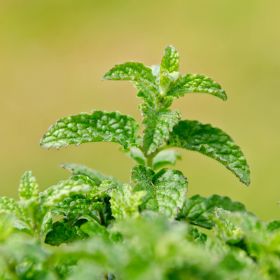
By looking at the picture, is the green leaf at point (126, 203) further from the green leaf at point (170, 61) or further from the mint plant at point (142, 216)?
the green leaf at point (170, 61)

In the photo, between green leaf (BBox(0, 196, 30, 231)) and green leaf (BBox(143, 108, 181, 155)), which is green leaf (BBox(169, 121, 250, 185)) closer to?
green leaf (BBox(143, 108, 181, 155))

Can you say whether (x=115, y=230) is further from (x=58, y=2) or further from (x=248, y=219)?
(x=58, y=2)

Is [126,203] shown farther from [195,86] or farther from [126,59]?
[126,59]

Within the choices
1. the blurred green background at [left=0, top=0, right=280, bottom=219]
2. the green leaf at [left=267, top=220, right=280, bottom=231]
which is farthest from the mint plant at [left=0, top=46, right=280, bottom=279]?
the blurred green background at [left=0, top=0, right=280, bottom=219]

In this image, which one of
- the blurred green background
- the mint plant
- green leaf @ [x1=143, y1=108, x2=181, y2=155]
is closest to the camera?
the mint plant

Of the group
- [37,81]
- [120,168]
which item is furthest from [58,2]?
[120,168]

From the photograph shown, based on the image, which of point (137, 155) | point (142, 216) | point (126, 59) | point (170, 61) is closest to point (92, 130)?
point (137, 155)
